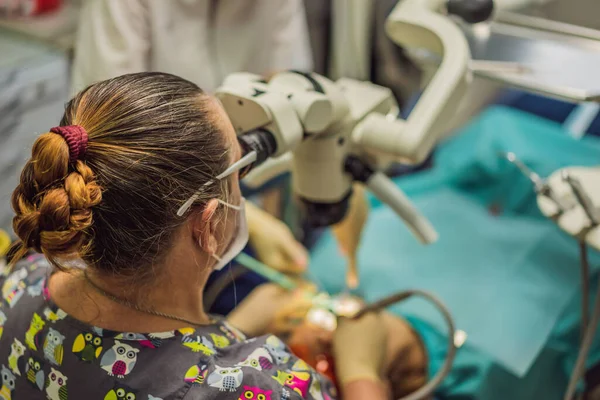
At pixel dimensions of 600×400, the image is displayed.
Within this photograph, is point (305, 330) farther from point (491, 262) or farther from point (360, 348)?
point (491, 262)

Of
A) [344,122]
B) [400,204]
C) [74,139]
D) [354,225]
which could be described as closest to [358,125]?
[344,122]

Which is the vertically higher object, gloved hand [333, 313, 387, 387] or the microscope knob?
the microscope knob

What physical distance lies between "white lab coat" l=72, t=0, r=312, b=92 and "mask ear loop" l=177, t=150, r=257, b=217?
2.70 feet

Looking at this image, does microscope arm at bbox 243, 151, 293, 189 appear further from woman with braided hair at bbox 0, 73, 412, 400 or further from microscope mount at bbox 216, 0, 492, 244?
woman with braided hair at bbox 0, 73, 412, 400

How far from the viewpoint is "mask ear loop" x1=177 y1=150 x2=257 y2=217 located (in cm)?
67

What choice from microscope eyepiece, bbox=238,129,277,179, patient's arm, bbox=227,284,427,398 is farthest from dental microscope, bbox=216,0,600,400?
patient's arm, bbox=227,284,427,398

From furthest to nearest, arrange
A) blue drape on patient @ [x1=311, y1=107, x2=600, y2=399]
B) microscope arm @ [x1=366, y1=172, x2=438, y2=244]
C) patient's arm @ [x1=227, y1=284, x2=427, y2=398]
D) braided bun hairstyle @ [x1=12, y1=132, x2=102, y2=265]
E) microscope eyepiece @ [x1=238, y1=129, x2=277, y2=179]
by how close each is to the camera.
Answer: blue drape on patient @ [x1=311, y1=107, x2=600, y2=399] < patient's arm @ [x1=227, y1=284, x2=427, y2=398] < microscope arm @ [x1=366, y1=172, x2=438, y2=244] < microscope eyepiece @ [x1=238, y1=129, x2=277, y2=179] < braided bun hairstyle @ [x1=12, y1=132, x2=102, y2=265]

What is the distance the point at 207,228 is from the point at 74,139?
7.3 inches

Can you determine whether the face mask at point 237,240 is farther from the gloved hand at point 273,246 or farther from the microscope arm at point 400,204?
the gloved hand at point 273,246

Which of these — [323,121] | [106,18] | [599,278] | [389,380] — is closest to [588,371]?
[599,278]

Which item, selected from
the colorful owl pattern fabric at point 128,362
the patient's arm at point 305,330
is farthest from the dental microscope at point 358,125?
the colorful owl pattern fabric at point 128,362

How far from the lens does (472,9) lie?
3.22ft

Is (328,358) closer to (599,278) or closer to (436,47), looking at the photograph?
(436,47)

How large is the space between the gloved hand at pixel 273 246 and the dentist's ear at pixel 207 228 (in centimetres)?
53
